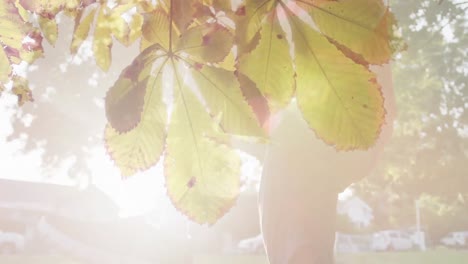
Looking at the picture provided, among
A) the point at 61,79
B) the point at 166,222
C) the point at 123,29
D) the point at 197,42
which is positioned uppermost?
the point at 61,79

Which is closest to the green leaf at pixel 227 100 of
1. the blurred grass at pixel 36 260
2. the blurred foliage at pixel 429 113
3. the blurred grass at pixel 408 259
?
the blurred foliage at pixel 429 113

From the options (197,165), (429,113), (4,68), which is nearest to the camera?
(197,165)

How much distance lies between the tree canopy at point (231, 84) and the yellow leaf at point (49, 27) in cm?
38

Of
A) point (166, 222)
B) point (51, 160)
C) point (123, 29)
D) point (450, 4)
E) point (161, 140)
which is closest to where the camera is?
point (161, 140)

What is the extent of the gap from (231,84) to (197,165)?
137 millimetres

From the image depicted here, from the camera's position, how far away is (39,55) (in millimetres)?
1310

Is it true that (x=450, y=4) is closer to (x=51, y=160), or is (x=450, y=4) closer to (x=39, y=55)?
(x=39, y=55)

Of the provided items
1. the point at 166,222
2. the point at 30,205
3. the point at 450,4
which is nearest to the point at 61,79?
the point at 166,222

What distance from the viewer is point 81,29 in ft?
3.26

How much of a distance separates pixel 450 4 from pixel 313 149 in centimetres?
1278

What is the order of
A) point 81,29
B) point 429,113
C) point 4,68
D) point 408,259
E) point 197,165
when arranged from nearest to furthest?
1. point 197,165
2. point 81,29
3. point 4,68
4. point 429,113
5. point 408,259

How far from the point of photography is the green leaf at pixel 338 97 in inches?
28.1

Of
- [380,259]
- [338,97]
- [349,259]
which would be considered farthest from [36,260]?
→ [338,97]

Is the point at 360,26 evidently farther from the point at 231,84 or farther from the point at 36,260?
the point at 36,260
